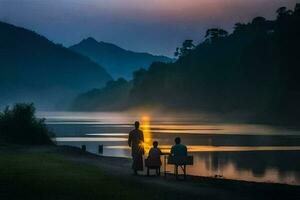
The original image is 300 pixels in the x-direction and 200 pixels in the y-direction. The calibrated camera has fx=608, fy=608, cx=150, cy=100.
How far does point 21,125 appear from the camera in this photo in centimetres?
4484

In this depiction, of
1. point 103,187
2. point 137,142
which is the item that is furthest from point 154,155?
point 103,187

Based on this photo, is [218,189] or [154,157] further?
[154,157]

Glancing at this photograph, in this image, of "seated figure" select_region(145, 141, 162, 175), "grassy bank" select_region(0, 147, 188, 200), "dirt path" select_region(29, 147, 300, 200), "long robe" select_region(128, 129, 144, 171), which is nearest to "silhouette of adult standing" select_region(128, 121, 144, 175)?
"long robe" select_region(128, 129, 144, 171)

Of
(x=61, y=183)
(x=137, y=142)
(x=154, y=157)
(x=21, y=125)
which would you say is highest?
(x=21, y=125)

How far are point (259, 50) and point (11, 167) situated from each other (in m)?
145

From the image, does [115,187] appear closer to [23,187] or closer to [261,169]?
[23,187]

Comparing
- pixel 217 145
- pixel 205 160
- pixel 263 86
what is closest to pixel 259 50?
pixel 263 86

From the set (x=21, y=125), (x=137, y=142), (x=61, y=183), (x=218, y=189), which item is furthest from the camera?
(x=21, y=125)

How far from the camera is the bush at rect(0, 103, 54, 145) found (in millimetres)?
44688

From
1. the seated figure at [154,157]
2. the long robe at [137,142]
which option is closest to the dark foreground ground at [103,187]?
the seated figure at [154,157]

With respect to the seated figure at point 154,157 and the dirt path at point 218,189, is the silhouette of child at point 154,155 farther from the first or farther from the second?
the dirt path at point 218,189

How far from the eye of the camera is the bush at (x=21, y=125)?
1759 inches

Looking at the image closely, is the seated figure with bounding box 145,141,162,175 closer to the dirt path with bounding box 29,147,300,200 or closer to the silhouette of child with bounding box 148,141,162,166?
the silhouette of child with bounding box 148,141,162,166

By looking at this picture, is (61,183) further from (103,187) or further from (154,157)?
(154,157)
